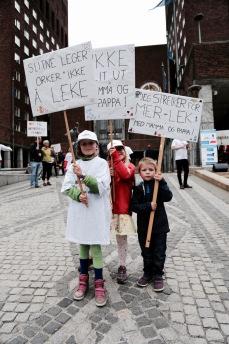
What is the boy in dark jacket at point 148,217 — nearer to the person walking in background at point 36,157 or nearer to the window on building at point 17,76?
the person walking in background at point 36,157

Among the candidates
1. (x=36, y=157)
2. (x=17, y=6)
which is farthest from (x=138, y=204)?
(x=17, y=6)

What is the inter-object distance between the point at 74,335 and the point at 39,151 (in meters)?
11.7

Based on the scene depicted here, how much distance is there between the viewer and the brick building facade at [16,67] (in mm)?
48656

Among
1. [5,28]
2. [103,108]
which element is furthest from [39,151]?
[5,28]

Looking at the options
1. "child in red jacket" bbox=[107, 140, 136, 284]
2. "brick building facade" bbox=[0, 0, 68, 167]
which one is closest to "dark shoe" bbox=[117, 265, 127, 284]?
"child in red jacket" bbox=[107, 140, 136, 284]

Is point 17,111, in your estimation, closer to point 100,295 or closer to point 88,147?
point 88,147

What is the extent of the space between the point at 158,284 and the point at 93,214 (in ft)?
3.27

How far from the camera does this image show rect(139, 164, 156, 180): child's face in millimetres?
3865

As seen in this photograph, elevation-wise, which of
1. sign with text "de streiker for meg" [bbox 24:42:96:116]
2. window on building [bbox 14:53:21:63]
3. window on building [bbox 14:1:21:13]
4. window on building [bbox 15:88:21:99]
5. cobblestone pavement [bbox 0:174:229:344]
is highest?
window on building [bbox 14:1:21:13]

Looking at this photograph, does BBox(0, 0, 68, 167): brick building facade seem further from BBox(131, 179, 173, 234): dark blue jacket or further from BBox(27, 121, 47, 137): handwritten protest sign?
BBox(131, 179, 173, 234): dark blue jacket

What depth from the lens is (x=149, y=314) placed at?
3.16 meters

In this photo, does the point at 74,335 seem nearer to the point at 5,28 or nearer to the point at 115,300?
the point at 115,300

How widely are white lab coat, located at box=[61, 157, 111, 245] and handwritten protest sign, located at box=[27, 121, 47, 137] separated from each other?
11.7 m

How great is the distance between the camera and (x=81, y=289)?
3.56m
